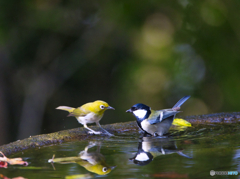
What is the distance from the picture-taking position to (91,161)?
1.98 m

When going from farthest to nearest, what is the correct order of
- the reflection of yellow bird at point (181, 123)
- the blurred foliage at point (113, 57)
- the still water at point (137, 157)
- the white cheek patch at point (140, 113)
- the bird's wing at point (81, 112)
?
the blurred foliage at point (113, 57), the bird's wing at point (81, 112), the reflection of yellow bird at point (181, 123), the white cheek patch at point (140, 113), the still water at point (137, 157)

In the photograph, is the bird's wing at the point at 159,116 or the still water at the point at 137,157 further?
the bird's wing at the point at 159,116

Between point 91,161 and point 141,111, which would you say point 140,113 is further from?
point 91,161

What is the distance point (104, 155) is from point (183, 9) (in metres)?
4.18

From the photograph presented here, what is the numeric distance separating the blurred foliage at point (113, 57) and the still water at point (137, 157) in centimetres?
271

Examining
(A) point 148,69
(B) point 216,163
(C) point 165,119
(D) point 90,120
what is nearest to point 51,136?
(D) point 90,120

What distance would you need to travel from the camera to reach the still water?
1.65 meters

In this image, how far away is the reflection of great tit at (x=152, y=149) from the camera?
198 centimetres

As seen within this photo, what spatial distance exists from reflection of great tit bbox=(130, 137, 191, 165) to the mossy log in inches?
21.7

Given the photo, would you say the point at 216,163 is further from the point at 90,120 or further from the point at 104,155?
the point at 90,120

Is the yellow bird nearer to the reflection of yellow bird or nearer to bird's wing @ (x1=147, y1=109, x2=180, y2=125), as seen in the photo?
bird's wing @ (x1=147, y1=109, x2=180, y2=125)

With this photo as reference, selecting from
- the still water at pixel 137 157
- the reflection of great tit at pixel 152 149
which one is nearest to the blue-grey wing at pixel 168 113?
the still water at pixel 137 157

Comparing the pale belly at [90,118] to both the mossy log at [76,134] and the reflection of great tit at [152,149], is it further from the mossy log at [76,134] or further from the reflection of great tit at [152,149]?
the reflection of great tit at [152,149]

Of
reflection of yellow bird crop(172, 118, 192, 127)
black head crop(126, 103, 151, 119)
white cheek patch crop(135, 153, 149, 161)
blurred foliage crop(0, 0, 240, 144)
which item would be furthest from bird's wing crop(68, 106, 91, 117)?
blurred foliage crop(0, 0, 240, 144)
